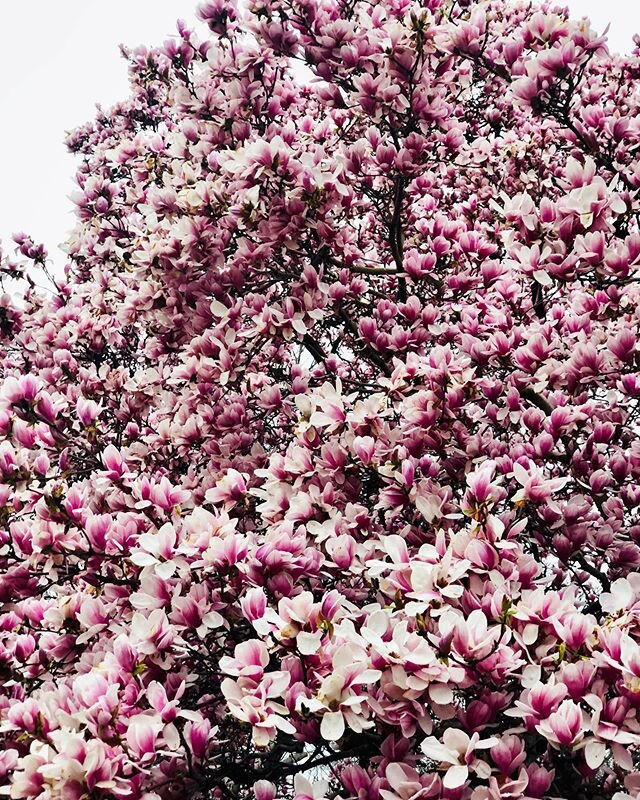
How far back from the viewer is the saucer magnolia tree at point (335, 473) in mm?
1952

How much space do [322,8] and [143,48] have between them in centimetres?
344

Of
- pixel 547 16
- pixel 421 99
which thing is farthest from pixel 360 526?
pixel 547 16

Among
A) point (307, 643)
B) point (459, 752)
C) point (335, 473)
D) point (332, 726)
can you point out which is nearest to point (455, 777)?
point (459, 752)

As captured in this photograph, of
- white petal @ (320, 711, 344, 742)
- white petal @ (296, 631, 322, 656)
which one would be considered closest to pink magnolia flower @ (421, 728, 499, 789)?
white petal @ (320, 711, 344, 742)

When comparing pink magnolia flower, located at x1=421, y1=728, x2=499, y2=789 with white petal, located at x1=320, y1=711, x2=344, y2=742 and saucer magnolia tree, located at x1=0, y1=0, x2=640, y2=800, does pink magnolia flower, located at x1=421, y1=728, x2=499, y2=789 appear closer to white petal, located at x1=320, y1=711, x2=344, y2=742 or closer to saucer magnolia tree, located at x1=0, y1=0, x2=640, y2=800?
saucer magnolia tree, located at x1=0, y1=0, x2=640, y2=800

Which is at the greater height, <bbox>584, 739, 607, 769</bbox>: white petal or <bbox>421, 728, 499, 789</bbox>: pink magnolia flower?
<bbox>421, 728, 499, 789</bbox>: pink magnolia flower

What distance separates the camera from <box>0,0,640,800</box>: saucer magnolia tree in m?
1.95

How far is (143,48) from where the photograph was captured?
6543 mm

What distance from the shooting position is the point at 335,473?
2957 millimetres

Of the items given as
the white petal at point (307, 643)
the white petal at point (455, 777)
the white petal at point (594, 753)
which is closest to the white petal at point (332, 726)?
the white petal at point (307, 643)

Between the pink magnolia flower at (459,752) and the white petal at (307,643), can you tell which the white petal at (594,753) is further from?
the white petal at (307,643)

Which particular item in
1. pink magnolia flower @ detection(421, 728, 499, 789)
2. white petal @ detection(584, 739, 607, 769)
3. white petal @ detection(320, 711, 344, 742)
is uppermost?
white petal @ detection(320, 711, 344, 742)

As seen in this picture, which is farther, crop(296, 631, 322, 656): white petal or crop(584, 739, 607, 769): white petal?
crop(296, 631, 322, 656): white petal

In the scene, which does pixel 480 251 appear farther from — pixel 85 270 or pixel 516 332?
pixel 85 270
